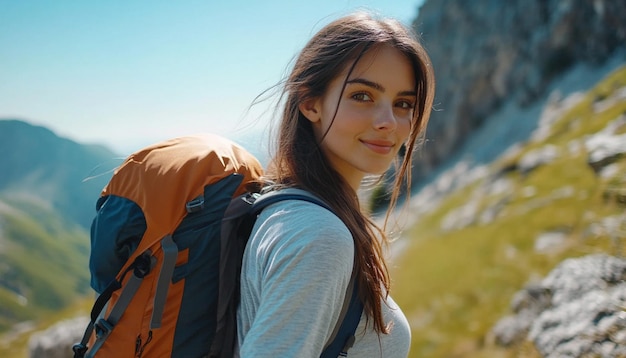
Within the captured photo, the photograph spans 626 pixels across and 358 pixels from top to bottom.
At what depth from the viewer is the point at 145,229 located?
3.16 m

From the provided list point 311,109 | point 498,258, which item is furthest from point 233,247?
point 498,258

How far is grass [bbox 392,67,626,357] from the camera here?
1088 cm

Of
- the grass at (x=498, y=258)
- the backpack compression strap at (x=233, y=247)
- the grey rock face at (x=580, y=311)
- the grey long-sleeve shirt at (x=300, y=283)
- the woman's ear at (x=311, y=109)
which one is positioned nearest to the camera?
the grey long-sleeve shirt at (x=300, y=283)

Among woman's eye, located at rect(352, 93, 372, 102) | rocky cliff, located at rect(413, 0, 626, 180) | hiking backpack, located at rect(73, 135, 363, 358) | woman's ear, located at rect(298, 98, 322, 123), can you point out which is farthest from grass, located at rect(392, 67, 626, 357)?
rocky cliff, located at rect(413, 0, 626, 180)

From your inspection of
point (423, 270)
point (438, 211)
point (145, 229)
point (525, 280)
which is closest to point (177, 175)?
point (145, 229)

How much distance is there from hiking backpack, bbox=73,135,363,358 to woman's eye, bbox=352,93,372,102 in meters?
0.87

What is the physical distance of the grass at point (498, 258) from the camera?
10.9 m

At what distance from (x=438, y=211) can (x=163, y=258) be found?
3549 cm

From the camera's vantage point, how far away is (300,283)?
244 centimetres

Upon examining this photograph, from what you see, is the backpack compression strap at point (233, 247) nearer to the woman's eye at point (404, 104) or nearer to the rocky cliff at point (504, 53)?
the woman's eye at point (404, 104)

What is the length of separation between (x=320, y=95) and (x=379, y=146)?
550 mm

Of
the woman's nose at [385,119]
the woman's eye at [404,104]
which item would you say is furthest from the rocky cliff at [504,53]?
the woman's nose at [385,119]

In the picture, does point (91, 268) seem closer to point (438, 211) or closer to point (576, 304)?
point (576, 304)

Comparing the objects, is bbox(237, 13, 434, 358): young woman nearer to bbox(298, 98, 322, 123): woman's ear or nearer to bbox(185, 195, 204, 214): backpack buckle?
bbox(298, 98, 322, 123): woman's ear
